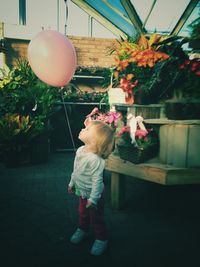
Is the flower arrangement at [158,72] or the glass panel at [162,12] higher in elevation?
the glass panel at [162,12]

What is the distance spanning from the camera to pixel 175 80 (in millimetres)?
2637

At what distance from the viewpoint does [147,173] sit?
2410mm

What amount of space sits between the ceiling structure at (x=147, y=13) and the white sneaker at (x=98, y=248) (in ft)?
14.2

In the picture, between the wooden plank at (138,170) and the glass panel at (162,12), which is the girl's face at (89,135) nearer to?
the wooden plank at (138,170)

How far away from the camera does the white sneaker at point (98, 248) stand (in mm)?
1948

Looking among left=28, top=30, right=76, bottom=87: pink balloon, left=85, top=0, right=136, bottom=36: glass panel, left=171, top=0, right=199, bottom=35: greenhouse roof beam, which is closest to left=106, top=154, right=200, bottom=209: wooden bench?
left=28, top=30, right=76, bottom=87: pink balloon

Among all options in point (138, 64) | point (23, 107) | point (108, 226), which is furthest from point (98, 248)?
point (23, 107)

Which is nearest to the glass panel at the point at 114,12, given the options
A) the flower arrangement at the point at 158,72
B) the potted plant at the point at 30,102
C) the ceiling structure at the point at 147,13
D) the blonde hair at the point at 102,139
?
the ceiling structure at the point at 147,13

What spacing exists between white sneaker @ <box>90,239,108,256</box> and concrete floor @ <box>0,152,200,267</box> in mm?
35

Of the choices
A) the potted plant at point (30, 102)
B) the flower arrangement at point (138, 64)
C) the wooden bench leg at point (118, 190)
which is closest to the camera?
the wooden bench leg at point (118, 190)

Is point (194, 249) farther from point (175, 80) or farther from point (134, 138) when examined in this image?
point (175, 80)

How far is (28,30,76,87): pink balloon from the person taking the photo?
3471 mm

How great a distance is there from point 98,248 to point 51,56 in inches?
99.4

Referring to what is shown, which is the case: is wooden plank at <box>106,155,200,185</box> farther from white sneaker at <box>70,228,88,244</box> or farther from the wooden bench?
white sneaker at <box>70,228,88,244</box>
